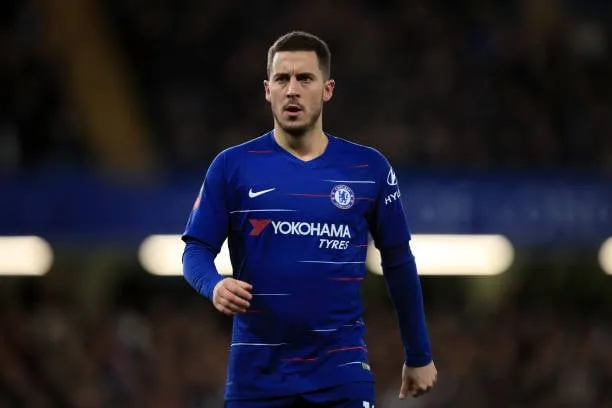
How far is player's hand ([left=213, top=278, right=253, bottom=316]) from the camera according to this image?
556 centimetres

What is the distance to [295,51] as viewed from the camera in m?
6.15

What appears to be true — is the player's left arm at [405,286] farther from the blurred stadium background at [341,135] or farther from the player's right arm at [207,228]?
the blurred stadium background at [341,135]

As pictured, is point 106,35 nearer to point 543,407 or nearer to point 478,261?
point 478,261

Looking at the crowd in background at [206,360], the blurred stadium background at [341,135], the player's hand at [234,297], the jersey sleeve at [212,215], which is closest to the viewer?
the player's hand at [234,297]

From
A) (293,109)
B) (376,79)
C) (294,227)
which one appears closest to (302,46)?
(293,109)

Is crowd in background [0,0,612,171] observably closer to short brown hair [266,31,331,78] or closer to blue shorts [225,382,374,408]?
short brown hair [266,31,331,78]

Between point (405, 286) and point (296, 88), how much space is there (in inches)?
37.4

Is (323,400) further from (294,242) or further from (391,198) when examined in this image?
(391,198)

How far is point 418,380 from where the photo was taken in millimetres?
6402

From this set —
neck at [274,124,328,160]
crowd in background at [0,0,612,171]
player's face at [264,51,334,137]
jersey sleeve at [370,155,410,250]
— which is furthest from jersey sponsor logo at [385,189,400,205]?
crowd in background at [0,0,612,171]

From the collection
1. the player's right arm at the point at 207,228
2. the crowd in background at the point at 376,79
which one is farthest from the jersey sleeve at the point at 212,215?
the crowd in background at the point at 376,79

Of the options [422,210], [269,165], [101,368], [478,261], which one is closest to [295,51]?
[269,165]

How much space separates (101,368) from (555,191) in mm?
4756

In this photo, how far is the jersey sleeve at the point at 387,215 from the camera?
630 cm
